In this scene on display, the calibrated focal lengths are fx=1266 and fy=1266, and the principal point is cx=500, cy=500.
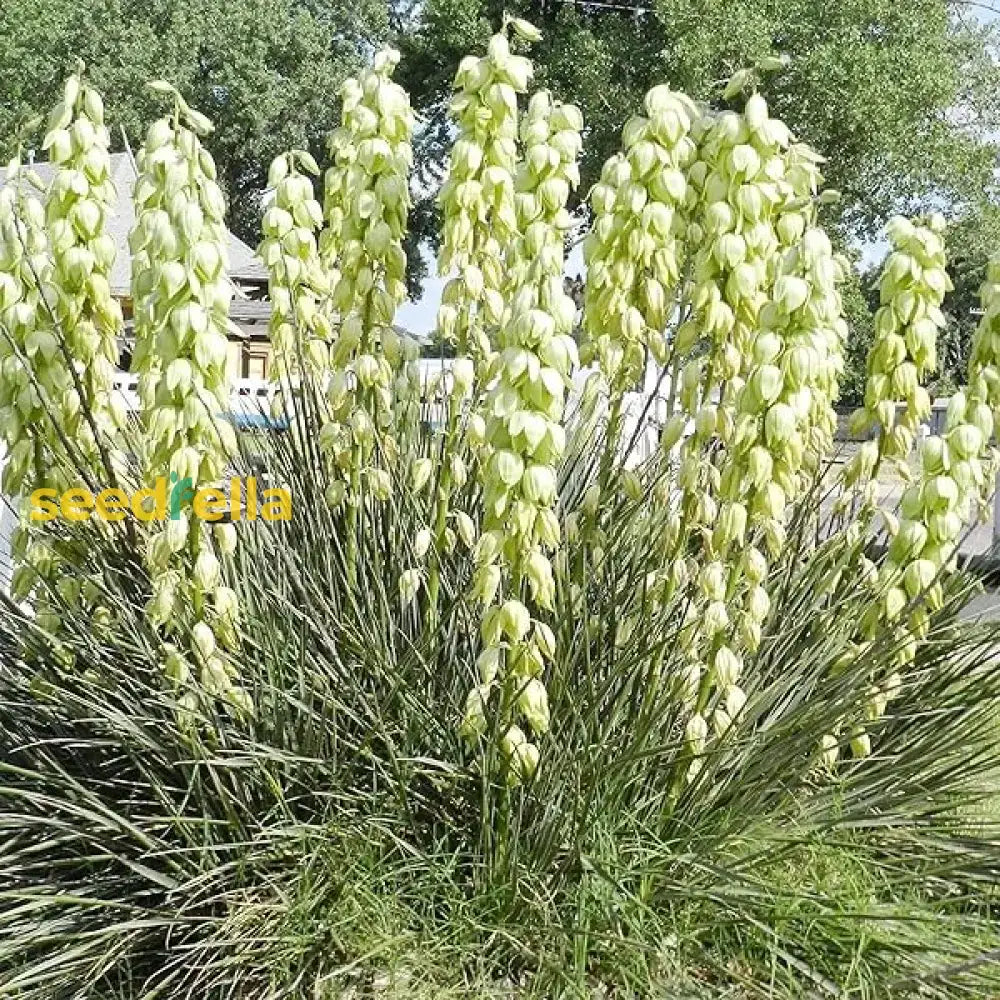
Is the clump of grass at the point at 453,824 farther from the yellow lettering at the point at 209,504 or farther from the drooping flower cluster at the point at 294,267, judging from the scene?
the drooping flower cluster at the point at 294,267

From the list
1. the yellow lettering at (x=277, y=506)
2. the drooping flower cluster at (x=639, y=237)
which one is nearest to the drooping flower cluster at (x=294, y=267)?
the yellow lettering at (x=277, y=506)

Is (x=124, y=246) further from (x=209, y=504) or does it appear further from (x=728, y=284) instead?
(x=728, y=284)

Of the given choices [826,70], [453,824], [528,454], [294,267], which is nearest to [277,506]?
[294,267]

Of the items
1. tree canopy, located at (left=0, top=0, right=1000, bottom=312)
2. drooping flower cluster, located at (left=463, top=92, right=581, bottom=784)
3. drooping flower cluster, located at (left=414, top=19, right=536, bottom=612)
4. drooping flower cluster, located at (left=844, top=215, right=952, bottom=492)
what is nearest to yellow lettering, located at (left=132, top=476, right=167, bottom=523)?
drooping flower cluster, located at (left=414, top=19, right=536, bottom=612)

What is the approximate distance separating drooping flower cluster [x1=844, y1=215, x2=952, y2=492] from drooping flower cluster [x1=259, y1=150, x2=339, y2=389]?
4.44ft

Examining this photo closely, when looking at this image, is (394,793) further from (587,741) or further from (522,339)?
(522,339)

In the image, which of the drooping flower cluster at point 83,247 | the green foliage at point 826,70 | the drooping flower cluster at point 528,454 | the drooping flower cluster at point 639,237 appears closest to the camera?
the drooping flower cluster at point 528,454

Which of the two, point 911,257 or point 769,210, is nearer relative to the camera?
point 769,210

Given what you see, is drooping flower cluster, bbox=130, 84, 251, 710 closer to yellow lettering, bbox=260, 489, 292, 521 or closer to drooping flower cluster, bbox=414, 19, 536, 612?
drooping flower cluster, bbox=414, 19, 536, 612

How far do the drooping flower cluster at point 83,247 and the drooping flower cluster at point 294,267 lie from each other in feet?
1.53

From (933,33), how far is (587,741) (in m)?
22.7

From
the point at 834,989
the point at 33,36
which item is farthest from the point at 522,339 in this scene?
the point at 33,36

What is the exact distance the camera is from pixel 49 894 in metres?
2.54

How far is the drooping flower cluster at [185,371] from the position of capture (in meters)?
2.39
